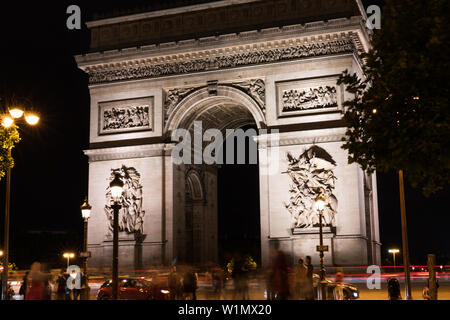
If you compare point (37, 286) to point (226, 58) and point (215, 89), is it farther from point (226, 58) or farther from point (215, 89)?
point (226, 58)

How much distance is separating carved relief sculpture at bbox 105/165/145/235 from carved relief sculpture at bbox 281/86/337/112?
880cm

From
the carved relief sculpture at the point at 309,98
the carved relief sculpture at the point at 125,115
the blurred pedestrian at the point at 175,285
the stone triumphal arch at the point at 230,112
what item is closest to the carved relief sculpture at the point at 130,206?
the stone triumphal arch at the point at 230,112

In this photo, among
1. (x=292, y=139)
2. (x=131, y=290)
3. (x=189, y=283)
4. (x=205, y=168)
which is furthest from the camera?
(x=205, y=168)

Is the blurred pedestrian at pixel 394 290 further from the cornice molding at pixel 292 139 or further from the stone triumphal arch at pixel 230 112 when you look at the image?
the cornice molding at pixel 292 139

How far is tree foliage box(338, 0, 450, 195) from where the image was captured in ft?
49.4

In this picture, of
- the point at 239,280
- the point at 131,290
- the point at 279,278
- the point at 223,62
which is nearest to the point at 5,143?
the point at 131,290

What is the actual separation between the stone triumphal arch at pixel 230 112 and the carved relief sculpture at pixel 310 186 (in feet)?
0.17

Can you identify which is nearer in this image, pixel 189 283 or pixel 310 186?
pixel 189 283

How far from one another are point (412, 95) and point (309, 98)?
717 inches

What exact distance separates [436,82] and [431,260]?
15.0 feet

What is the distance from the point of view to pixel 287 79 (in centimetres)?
3459

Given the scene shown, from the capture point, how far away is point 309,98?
111ft

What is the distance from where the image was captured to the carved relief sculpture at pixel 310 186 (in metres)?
32.6

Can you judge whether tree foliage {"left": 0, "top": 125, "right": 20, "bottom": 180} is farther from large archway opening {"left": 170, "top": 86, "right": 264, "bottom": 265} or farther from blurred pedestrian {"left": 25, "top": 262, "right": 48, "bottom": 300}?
large archway opening {"left": 170, "top": 86, "right": 264, "bottom": 265}
